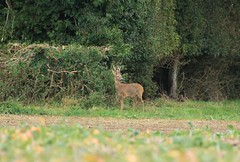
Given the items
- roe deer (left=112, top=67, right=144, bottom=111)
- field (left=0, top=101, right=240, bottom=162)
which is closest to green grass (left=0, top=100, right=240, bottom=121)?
roe deer (left=112, top=67, right=144, bottom=111)

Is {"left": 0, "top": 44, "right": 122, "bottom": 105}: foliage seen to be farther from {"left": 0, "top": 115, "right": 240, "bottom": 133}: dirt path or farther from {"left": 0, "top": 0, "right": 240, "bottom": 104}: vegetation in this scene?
{"left": 0, "top": 115, "right": 240, "bottom": 133}: dirt path

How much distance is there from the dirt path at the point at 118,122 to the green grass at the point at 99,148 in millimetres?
6719

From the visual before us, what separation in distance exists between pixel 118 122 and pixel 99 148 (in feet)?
35.3

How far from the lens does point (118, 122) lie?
1908 centimetres

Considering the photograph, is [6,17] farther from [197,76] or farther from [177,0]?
[197,76]

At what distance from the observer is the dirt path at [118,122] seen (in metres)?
17.8

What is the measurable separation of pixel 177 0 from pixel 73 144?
2422 cm

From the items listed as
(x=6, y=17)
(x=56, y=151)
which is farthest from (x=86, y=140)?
(x=6, y=17)

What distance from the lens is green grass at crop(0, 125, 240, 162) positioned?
275 inches

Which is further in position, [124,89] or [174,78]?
[174,78]

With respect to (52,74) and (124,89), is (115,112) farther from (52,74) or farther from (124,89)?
(52,74)

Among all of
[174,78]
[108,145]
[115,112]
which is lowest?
[174,78]

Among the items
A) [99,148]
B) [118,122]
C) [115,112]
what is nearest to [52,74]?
[115,112]

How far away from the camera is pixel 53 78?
2373 centimetres
